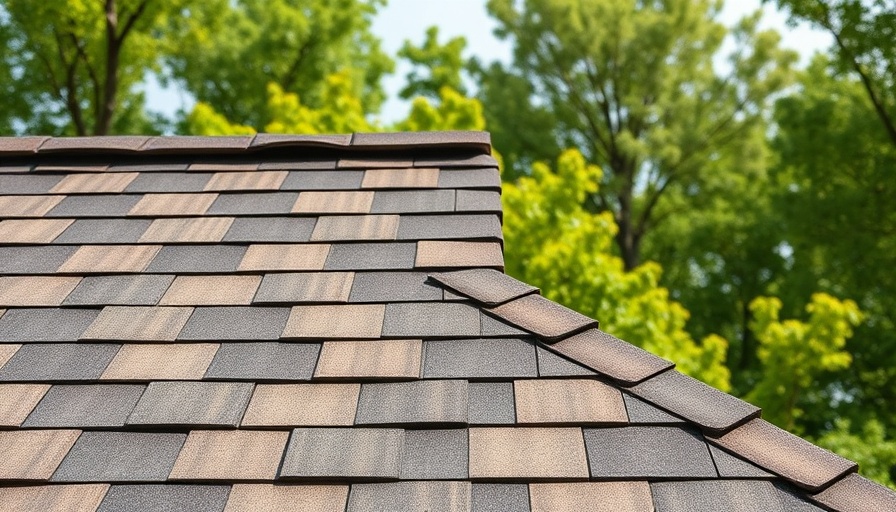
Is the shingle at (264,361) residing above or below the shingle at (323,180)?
below

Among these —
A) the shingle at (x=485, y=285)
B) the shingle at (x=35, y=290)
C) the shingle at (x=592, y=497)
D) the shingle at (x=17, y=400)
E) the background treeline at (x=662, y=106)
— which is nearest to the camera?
the shingle at (x=592, y=497)

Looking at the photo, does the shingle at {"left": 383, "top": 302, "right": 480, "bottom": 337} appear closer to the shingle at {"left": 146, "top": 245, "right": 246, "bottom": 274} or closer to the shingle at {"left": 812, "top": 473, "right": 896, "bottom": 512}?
the shingle at {"left": 146, "top": 245, "right": 246, "bottom": 274}

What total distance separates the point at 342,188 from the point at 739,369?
21.5m

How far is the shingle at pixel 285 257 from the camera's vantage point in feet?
8.16

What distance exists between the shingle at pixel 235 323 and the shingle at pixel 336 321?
0.05 meters

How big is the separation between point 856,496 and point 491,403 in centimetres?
89

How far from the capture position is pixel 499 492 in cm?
160

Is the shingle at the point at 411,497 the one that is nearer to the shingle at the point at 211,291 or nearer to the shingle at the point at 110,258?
the shingle at the point at 211,291

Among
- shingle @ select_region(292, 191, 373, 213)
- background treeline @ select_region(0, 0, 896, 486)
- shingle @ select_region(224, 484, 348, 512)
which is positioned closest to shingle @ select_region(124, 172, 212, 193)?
shingle @ select_region(292, 191, 373, 213)

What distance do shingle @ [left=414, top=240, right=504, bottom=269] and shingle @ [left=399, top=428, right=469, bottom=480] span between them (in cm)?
80

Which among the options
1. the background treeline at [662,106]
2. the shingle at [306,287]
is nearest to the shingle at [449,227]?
the shingle at [306,287]

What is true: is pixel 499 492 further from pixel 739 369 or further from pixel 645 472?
pixel 739 369

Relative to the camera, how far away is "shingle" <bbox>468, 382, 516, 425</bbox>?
5.90 feet

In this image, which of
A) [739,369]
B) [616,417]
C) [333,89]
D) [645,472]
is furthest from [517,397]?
[739,369]
